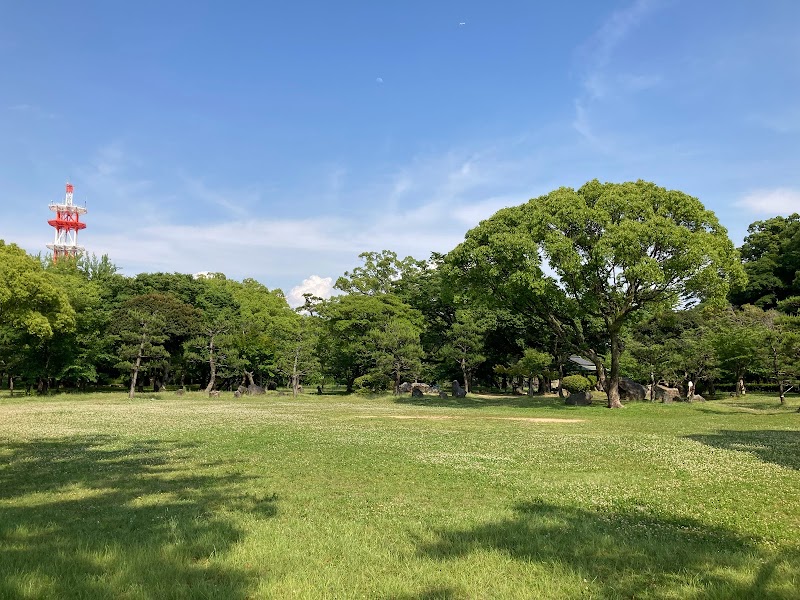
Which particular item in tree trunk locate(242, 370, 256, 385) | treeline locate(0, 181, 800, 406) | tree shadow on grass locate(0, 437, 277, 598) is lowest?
tree shadow on grass locate(0, 437, 277, 598)

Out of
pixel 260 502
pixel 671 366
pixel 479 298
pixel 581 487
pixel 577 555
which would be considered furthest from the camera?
pixel 671 366

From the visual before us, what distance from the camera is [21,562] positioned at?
5.87 metres

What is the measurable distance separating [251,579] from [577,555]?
3.72 metres

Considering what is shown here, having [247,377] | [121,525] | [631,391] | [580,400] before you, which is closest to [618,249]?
[580,400]

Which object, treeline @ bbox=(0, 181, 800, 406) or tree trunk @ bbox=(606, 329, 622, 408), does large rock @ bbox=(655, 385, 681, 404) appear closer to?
treeline @ bbox=(0, 181, 800, 406)

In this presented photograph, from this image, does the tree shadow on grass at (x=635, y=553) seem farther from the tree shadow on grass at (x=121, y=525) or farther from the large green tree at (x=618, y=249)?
the large green tree at (x=618, y=249)

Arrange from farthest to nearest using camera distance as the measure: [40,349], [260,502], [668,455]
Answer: [40,349]
[668,455]
[260,502]

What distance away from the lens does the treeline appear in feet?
107

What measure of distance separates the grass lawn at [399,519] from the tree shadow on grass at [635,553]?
0.03 metres

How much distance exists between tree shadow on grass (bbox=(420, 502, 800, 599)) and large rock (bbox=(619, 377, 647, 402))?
39.3 metres

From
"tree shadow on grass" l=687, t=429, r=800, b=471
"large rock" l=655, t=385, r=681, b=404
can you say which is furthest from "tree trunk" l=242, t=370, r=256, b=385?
"tree shadow on grass" l=687, t=429, r=800, b=471

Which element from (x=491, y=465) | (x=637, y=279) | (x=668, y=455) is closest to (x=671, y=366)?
(x=637, y=279)

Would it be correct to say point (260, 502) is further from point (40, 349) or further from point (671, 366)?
point (40, 349)

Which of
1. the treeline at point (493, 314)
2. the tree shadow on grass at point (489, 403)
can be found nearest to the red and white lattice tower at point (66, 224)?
the treeline at point (493, 314)
